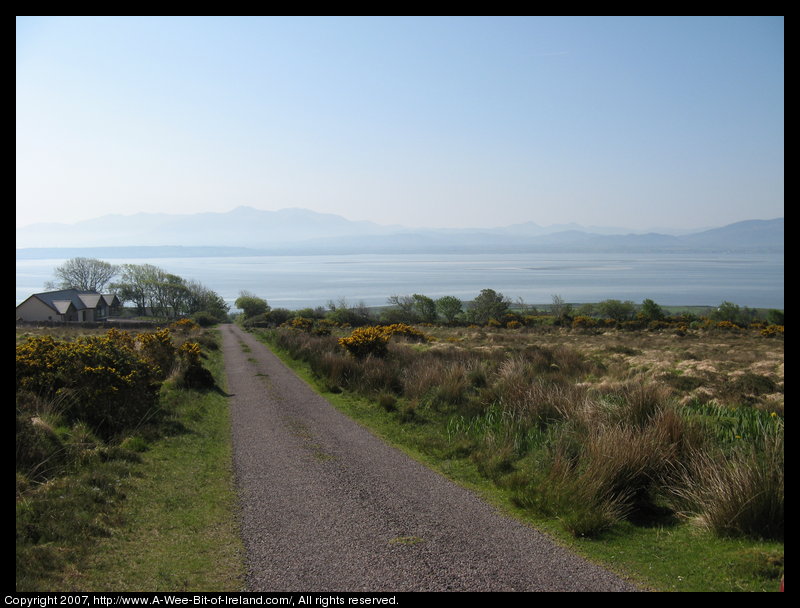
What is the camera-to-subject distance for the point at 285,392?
15930 millimetres

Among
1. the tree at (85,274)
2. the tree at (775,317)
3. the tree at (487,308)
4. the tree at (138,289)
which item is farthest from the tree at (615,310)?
the tree at (85,274)

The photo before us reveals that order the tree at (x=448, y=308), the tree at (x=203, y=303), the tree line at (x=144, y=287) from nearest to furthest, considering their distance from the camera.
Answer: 1. the tree at (x=448, y=308)
2. the tree line at (x=144, y=287)
3. the tree at (x=203, y=303)

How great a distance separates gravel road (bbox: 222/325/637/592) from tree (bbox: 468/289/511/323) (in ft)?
177

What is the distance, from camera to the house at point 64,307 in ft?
185

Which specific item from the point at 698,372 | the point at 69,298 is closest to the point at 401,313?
the point at 69,298

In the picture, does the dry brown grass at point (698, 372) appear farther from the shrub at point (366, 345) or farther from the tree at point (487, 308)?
the tree at point (487, 308)

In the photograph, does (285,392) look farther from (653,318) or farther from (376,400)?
(653,318)

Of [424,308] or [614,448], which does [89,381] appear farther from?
[424,308]

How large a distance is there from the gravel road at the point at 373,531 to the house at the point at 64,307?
184 ft

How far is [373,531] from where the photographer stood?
227 inches

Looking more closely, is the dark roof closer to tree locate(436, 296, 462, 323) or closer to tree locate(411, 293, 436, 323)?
tree locate(411, 293, 436, 323)
